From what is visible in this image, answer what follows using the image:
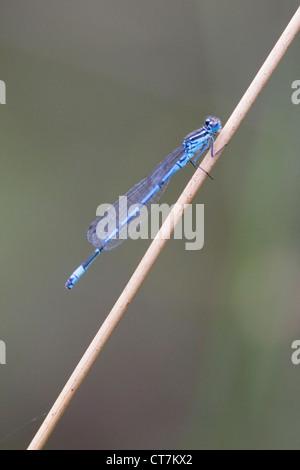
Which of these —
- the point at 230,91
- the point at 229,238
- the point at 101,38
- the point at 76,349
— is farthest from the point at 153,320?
Answer: the point at 101,38

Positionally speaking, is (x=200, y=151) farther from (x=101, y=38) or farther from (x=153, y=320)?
(x=101, y=38)
